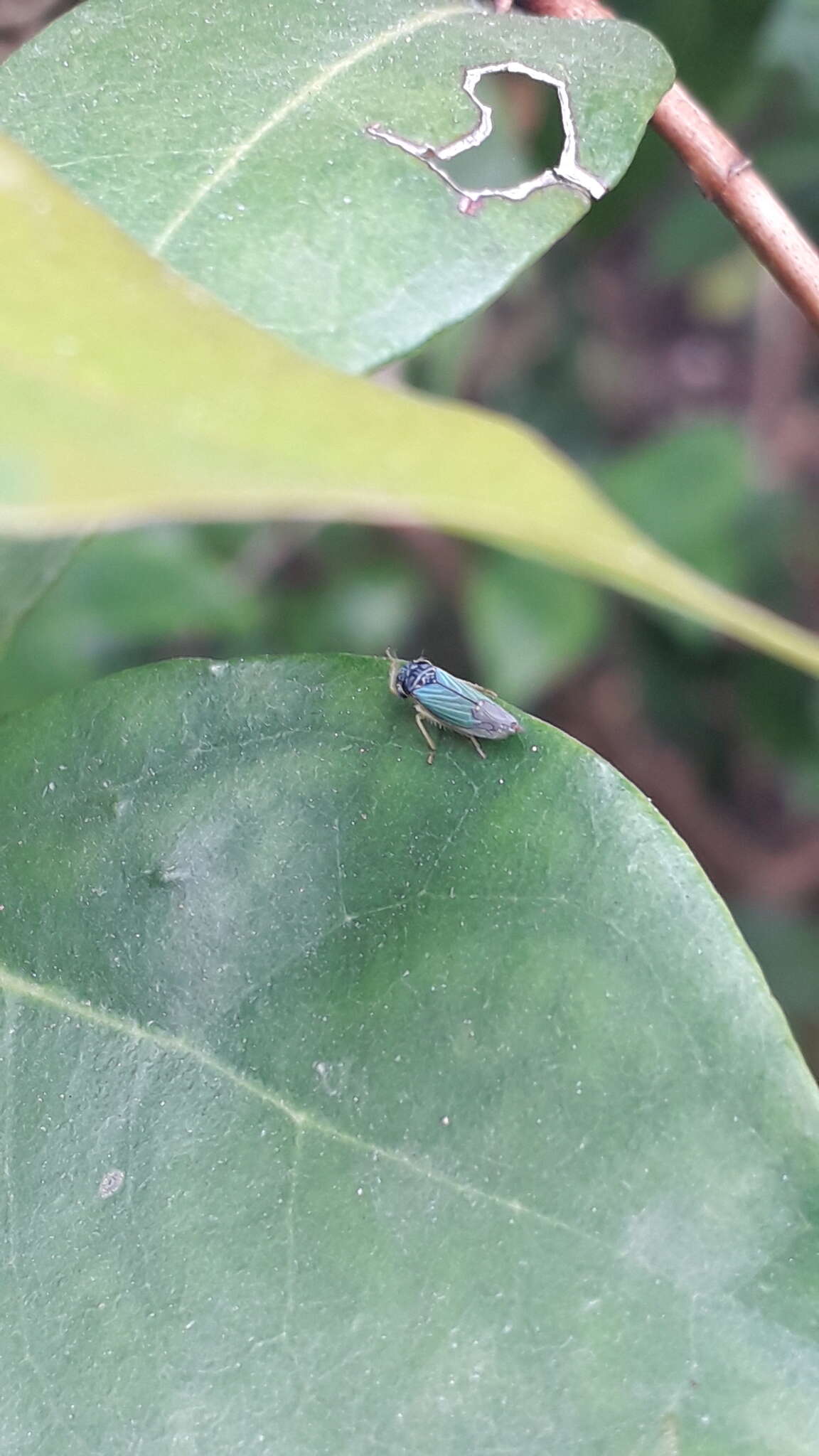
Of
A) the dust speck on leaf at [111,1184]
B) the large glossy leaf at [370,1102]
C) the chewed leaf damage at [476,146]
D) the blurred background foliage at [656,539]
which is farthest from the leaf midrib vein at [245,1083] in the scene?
the blurred background foliage at [656,539]

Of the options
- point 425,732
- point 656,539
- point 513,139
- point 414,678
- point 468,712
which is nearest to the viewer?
point 425,732

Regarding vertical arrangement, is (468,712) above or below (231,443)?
below

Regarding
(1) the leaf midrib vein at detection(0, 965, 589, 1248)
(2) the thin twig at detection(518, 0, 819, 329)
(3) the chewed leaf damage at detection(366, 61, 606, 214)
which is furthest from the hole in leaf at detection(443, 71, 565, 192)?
(1) the leaf midrib vein at detection(0, 965, 589, 1248)

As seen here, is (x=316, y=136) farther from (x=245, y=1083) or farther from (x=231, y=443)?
(x=245, y=1083)

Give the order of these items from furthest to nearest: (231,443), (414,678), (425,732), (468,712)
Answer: (414,678), (468,712), (425,732), (231,443)

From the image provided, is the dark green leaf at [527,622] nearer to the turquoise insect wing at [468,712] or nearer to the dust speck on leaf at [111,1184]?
the turquoise insect wing at [468,712]

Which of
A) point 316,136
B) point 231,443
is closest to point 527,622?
point 316,136
